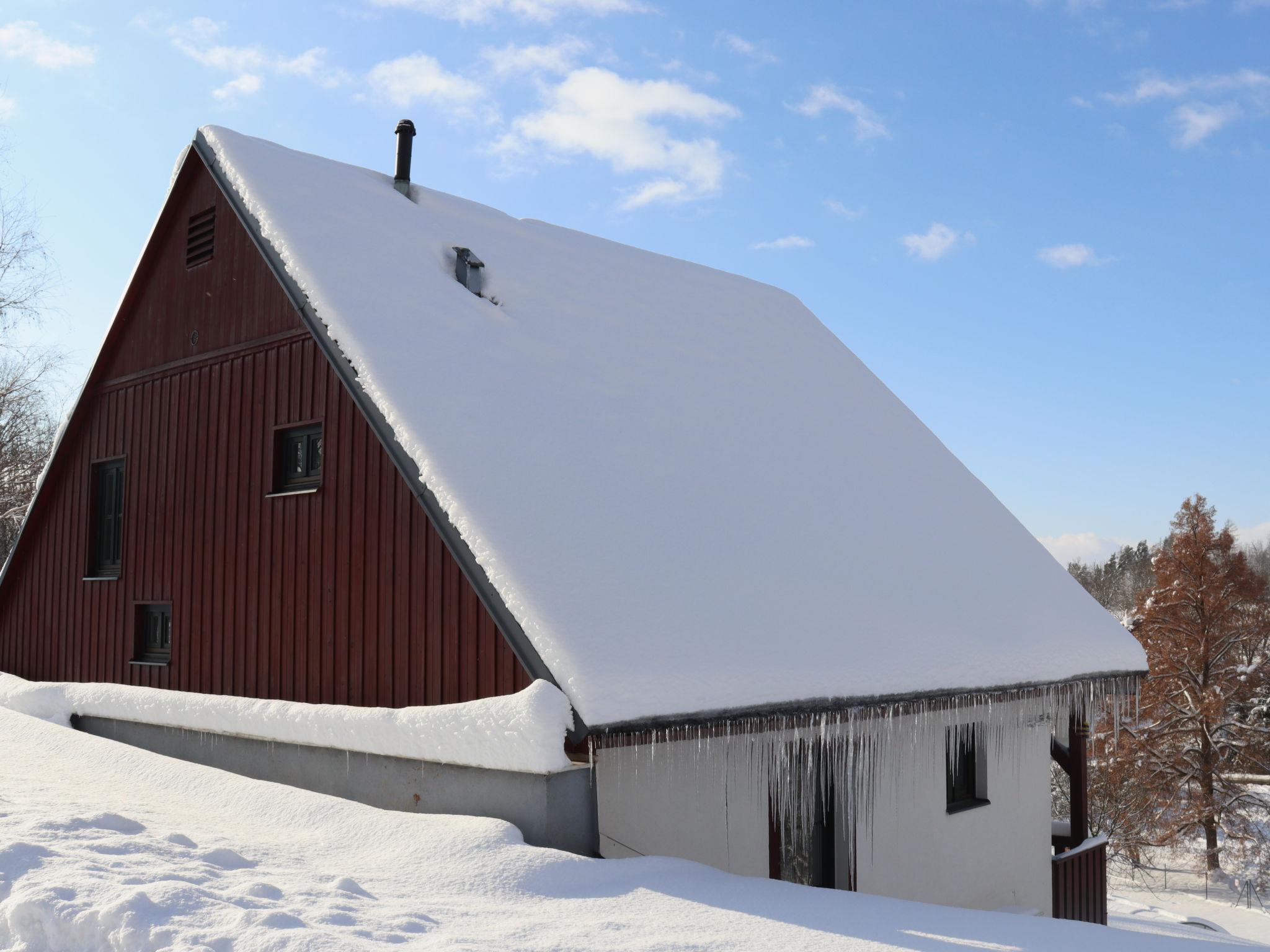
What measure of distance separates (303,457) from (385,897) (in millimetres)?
4327

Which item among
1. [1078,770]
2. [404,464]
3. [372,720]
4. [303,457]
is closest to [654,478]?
[404,464]

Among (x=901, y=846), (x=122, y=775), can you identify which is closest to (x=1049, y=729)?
(x=901, y=846)

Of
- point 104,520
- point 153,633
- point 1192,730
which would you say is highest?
point 104,520

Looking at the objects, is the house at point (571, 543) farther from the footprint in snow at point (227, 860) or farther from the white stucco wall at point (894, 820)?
the footprint in snow at point (227, 860)

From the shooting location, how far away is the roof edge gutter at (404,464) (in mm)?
5750

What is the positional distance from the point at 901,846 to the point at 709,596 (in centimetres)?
355

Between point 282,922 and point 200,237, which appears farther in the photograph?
point 200,237

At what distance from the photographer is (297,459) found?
8.37 m

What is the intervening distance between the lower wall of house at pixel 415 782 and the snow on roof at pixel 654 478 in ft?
2.03

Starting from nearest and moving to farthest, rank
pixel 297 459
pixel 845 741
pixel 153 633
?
pixel 845 741 → pixel 297 459 → pixel 153 633

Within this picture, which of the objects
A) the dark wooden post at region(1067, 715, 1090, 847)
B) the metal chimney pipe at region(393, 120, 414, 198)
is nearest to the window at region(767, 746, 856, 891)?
the dark wooden post at region(1067, 715, 1090, 847)

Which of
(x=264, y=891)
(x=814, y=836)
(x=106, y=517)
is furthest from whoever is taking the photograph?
(x=106, y=517)

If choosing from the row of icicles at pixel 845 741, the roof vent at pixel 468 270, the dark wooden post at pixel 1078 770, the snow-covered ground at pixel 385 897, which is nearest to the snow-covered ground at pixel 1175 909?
the dark wooden post at pixel 1078 770

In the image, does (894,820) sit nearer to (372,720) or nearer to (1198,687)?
(372,720)
